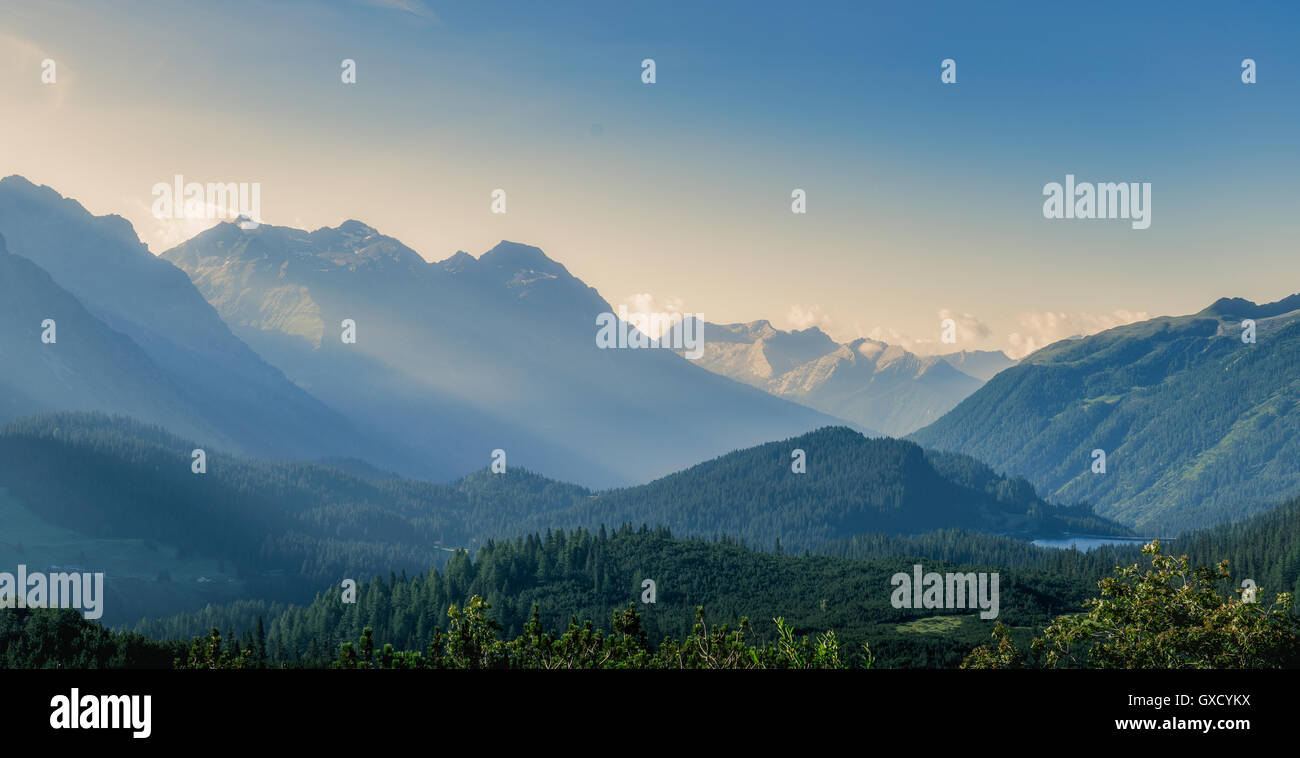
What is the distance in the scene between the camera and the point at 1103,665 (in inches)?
2141
